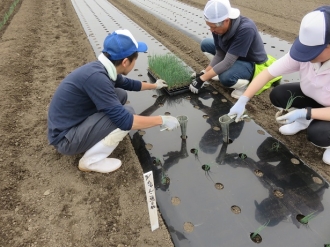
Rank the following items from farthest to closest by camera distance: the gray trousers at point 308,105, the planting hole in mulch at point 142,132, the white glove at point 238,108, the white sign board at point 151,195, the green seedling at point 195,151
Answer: the planting hole in mulch at point 142,132 < the white glove at point 238,108 < the green seedling at point 195,151 < the gray trousers at point 308,105 < the white sign board at point 151,195

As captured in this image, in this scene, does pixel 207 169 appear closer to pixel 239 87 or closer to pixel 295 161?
pixel 295 161

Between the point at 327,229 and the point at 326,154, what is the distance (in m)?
0.58

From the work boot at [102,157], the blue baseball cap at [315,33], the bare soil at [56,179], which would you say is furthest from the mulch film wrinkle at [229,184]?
the blue baseball cap at [315,33]

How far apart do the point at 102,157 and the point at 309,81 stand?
4.84 ft

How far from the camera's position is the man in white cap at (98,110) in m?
1.39

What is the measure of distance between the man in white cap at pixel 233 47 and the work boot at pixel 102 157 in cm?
100

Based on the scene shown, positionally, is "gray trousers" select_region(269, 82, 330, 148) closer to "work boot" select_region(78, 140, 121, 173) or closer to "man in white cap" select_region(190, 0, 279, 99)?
"man in white cap" select_region(190, 0, 279, 99)

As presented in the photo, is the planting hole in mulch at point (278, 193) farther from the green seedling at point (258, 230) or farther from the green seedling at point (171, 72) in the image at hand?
the green seedling at point (171, 72)

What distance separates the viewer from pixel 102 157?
165 centimetres

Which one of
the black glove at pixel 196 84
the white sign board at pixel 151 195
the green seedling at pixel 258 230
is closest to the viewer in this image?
the white sign board at pixel 151 195

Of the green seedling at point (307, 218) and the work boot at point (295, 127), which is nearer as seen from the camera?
the green seedling at point (307, 218)

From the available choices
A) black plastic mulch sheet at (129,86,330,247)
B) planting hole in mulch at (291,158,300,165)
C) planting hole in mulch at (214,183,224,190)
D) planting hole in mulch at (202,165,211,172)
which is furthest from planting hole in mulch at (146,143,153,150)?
planting hole in mulch at (291,158,300,165)

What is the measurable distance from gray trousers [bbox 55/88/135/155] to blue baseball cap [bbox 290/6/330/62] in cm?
120

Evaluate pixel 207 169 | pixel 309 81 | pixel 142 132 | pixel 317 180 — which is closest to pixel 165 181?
pixel 207 169
